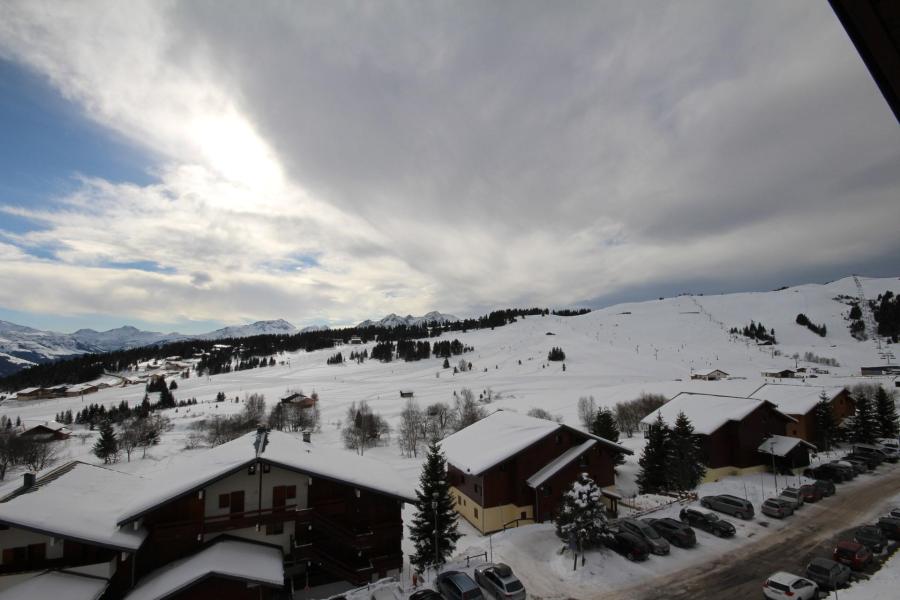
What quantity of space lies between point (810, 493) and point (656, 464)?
11.8 m

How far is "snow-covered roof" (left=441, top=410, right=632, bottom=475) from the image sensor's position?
33.3 m

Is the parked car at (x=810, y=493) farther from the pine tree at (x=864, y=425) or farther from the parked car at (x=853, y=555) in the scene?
the pine tree at (x=864, y=425)

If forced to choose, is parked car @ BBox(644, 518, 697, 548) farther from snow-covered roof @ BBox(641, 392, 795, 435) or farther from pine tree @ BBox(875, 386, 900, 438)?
pine tree @ BBox(875, 386, 900, 438)

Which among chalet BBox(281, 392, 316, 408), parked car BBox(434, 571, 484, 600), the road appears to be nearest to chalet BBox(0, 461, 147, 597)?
parked car BBox(434, 571, 484, 600)

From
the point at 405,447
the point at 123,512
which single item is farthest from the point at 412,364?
the point at 123,512

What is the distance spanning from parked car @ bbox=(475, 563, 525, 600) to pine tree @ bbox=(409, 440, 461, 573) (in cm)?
275

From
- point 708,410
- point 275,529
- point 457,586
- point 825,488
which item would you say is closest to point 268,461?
point 275,529

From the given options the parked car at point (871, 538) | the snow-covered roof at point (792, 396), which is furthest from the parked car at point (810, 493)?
the snow-covered roof at point (792, 396)

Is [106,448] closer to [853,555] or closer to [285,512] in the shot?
[285,512]

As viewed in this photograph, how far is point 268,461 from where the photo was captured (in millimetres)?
23016

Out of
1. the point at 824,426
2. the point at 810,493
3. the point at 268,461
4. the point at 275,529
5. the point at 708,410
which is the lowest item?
the point at 810,493

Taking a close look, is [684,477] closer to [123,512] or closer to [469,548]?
[469,548]

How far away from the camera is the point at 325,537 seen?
24703 mm

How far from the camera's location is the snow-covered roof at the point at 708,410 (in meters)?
43.6
